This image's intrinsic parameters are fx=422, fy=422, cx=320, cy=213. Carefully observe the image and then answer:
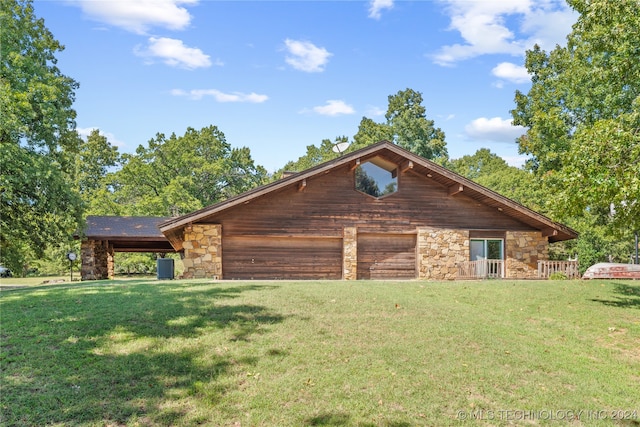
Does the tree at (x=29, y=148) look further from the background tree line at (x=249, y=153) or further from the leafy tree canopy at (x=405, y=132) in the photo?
the leafy tree canopy at (x=405, y=132)

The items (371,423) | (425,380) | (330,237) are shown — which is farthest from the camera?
(330,237)

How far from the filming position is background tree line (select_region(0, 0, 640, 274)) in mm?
10000

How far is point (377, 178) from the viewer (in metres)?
18.1

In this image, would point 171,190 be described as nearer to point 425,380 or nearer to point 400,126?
point 400,126

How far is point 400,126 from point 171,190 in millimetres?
25682

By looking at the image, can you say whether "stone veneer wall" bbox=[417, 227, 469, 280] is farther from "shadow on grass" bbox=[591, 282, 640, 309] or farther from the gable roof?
"shadow on grass" bbox=[591, 282, 640, 309]

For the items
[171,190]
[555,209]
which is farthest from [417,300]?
[171,190]

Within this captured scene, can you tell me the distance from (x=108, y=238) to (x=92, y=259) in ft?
5.32

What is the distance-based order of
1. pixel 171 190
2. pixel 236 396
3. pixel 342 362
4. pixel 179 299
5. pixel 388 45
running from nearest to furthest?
pixel 236 396
pixel 342 362
pixel 179 299
pixel 388 45
pixel 171 190

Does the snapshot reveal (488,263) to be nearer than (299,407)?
No

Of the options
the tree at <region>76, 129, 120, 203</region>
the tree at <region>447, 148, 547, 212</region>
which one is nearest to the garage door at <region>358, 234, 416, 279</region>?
the tree at <region>447, 148, 547, 212</region>

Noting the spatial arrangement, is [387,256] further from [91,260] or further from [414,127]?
[414,127]

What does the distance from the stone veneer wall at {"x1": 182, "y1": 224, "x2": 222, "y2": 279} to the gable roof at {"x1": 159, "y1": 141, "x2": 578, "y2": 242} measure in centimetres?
54

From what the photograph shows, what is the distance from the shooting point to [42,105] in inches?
713
